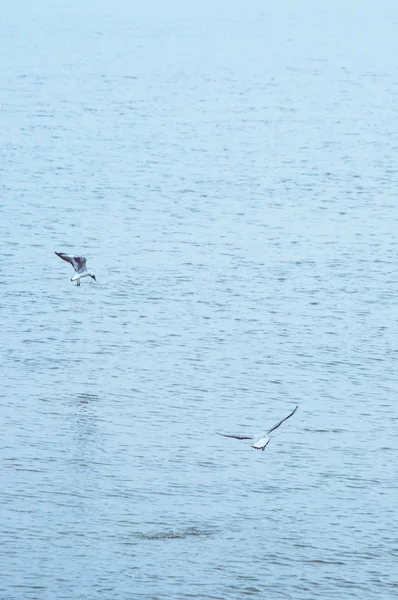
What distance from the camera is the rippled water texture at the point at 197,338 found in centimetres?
2375

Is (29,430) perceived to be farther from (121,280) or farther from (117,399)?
(121,280)

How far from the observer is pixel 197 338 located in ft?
114

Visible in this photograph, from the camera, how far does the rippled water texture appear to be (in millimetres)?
23750

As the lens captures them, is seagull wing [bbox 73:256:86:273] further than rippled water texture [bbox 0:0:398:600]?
Yes

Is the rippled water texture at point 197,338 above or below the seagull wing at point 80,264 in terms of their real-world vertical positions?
below

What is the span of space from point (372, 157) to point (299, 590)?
36.4 meters

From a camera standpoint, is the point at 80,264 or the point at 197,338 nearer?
the point at 80,264

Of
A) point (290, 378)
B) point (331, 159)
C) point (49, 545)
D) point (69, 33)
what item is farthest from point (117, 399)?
point (69, 33)

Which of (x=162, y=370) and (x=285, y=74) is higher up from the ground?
(x=162, y=370)

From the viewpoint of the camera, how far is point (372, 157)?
56781 millimetres

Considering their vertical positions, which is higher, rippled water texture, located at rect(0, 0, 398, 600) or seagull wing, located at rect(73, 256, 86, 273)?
seagull wing, located at rect(73, 256, 86, 273)

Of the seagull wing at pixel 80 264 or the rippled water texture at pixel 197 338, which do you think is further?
the seagull wing at pixel 80 264

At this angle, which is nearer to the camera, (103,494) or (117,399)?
(103,494)

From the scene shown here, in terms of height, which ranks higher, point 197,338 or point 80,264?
point 80,264
